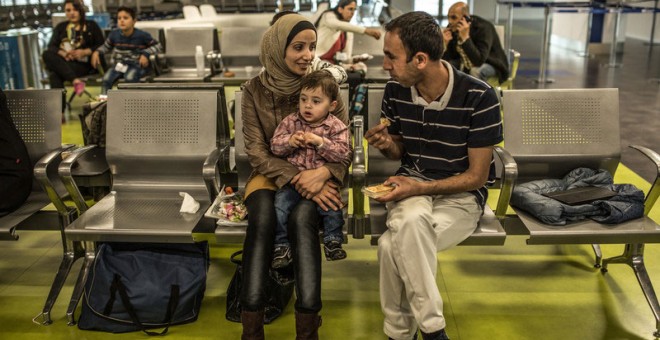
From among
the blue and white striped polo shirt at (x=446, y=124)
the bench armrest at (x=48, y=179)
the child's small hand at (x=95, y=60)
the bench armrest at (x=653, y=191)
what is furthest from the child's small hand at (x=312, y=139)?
the child's small hand at (x=95, y=60)

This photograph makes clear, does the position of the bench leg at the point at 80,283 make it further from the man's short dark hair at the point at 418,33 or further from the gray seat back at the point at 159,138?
the man's short dark hair at the point at 418,33

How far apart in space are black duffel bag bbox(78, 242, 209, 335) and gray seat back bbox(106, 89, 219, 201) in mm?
451

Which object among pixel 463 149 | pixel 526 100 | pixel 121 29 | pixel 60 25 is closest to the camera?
pixel 463 149

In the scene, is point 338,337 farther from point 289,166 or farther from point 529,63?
point 529,63

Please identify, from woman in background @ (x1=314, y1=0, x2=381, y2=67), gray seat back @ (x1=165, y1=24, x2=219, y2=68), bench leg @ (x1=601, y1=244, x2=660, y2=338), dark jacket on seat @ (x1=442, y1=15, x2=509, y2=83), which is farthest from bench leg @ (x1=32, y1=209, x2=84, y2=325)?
gray seat back @ (x1=165, y1=24, x2=219, y2=68)

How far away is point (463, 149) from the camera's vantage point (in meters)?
2.80

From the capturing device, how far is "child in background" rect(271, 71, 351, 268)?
2.76m

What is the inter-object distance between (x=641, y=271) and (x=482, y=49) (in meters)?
3.46

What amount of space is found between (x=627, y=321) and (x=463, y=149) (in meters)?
1.13

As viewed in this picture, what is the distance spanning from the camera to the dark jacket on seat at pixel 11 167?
312 cm

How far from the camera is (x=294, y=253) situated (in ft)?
8.77

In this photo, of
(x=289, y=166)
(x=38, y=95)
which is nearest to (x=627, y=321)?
(x=289, y=166)

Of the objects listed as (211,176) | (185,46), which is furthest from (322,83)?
(185,46)

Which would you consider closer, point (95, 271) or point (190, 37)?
point (95, 271)
